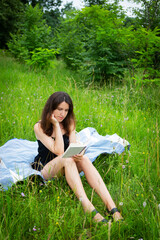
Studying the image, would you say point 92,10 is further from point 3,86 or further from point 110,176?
point 110,176

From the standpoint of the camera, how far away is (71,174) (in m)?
2.19

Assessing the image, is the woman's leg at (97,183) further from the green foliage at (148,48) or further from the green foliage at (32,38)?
the green foliage at (32,38)

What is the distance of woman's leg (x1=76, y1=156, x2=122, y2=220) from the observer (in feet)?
6.73

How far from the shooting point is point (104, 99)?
4.86 metres

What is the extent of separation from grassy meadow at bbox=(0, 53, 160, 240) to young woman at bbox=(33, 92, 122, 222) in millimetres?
98

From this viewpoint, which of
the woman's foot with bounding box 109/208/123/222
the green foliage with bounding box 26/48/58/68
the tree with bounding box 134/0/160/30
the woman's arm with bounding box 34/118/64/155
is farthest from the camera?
the green foliage with bounding box 26/48/58/68

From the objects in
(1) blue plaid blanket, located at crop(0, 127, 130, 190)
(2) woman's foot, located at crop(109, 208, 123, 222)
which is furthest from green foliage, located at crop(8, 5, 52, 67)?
(2) woman's foot, located at crop(109, 208, 123, 222)

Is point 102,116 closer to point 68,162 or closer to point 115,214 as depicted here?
point 68,162

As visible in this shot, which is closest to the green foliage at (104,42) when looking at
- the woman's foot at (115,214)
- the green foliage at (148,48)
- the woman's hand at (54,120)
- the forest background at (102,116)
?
the forest background at (102,116)

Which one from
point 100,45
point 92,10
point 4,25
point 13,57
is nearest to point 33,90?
point 100,45

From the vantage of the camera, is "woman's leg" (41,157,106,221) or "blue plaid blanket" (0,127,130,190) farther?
"blue plaid blanket" (0,127,130,190)

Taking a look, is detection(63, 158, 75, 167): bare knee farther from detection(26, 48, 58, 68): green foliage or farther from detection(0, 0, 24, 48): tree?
detection(0, 0, 24, 48): tree

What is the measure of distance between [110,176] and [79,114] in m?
1.80

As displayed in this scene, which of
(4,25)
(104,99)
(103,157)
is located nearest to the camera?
(103,157)
